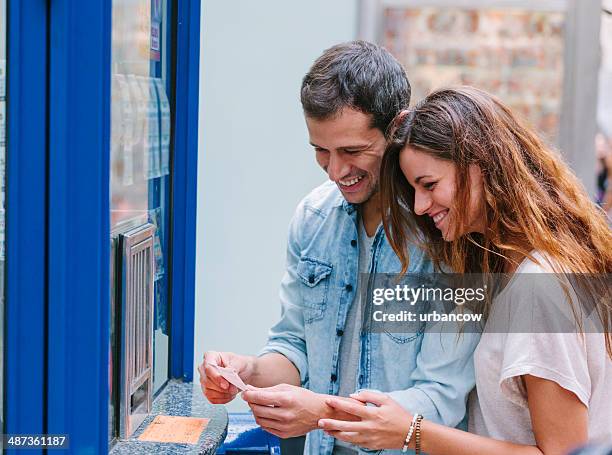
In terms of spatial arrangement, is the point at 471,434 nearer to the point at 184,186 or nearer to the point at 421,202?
the point at 421,202

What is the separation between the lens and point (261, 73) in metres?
3.75

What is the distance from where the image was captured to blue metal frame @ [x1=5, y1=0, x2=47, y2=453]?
170 centimetres

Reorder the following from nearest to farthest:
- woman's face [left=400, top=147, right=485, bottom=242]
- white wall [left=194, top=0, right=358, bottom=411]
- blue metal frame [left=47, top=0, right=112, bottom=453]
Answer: blue metal frame [left=47, top=0, right=112, bottom=453], woman's face [left=400, top=147, right=485, bottom=242], white wall [left=194, top=0, right=358, bottom=411]

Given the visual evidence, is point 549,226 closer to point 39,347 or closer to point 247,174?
point 39,347

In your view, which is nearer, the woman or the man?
the woman

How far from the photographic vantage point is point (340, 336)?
2184 mm

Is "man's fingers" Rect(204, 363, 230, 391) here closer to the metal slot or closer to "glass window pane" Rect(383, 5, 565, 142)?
the metal slot

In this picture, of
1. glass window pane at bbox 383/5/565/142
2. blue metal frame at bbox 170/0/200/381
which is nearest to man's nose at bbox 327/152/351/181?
blue metal frame at bbox 170/0/200/381

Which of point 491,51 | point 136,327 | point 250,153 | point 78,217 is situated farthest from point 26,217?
point 491,51

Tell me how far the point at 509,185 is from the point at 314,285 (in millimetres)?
581

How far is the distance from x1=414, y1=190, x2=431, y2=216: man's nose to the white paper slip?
1.80 feet

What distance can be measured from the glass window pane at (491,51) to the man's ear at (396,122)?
2.25 metres

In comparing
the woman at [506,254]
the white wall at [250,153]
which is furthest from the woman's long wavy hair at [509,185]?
the white wall at [250,153]

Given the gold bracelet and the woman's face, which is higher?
the woman's face
